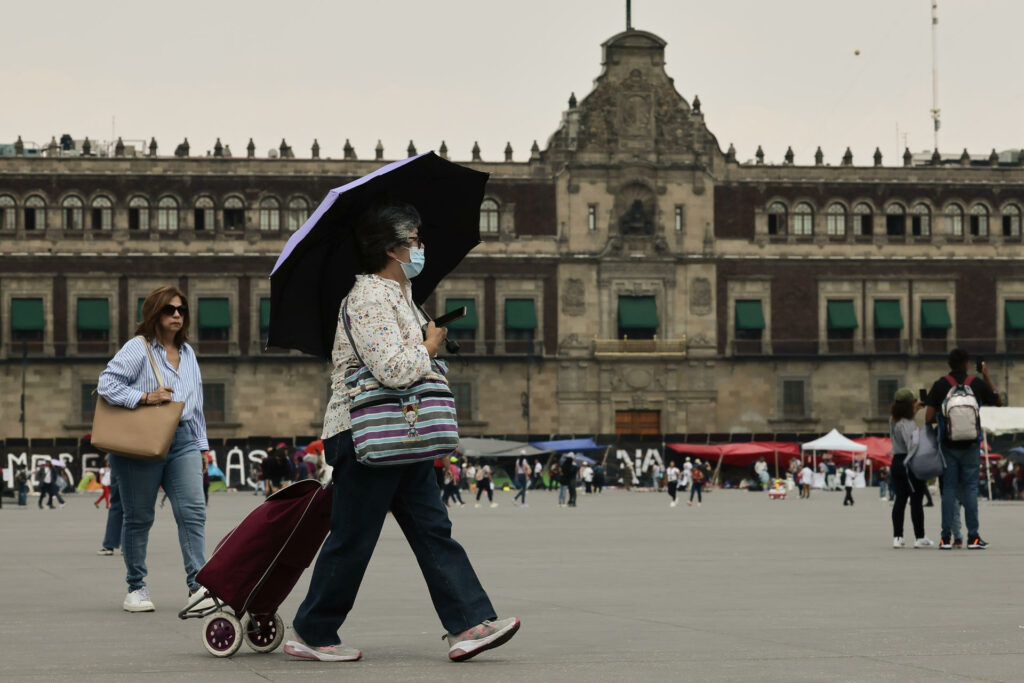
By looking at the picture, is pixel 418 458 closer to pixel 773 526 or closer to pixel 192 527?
pixel 192 527

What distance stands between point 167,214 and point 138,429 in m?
54.9

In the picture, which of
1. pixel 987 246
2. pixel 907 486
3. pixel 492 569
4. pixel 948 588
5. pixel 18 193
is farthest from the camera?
pixel 987 246

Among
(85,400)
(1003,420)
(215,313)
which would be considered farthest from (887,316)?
(85,400)

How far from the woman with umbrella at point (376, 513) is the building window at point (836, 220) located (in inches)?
2356

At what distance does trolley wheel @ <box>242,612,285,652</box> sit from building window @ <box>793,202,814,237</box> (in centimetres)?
5915

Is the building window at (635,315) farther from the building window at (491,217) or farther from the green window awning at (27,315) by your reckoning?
the green window awning at (27,315)

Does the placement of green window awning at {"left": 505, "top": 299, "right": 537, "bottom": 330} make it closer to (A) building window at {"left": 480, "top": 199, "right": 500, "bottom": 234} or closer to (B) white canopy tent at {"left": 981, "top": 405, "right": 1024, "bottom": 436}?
(A) building window at {"left": 480, "top": 199, "right": 500, "bottom": 234}

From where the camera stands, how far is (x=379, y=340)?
22.5ft

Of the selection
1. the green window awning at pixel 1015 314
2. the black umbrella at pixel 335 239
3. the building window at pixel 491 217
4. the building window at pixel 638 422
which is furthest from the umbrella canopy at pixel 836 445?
the black umbrella at pixel 335 239

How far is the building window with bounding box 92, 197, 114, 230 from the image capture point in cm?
6262

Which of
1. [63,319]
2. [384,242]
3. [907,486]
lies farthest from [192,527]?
[63,319]

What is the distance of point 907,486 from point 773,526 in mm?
7718

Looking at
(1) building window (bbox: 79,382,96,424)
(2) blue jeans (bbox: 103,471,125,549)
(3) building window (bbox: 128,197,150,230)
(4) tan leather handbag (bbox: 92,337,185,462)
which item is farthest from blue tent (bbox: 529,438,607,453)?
(4) tan leather handbag (bbox: 92,337,185,462)

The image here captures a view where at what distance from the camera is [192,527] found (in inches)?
378
